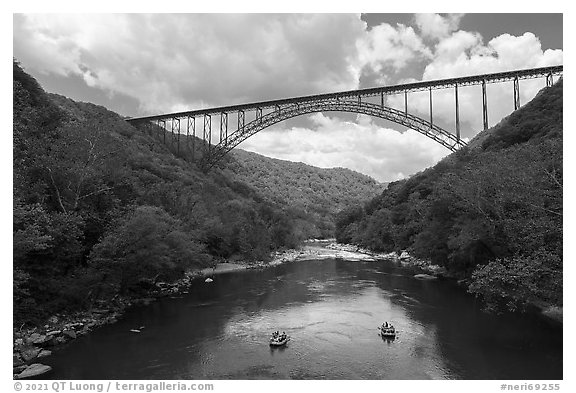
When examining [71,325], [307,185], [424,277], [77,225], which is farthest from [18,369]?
[307,185]

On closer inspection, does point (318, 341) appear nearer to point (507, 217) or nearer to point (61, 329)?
point (61, 329)

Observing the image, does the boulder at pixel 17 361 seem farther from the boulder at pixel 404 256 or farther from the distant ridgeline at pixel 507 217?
the boulder at pixel 404 256

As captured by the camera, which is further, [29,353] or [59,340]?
[59,340]

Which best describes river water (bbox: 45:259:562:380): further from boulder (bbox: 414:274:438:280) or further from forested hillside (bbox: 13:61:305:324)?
boulder (bbox: 414:274:438:280)

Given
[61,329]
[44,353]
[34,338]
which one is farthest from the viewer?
[61,329]

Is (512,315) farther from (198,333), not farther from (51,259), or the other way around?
(51,259)

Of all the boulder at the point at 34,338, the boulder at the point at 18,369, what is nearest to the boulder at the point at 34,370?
the boulder at the point at 18,369

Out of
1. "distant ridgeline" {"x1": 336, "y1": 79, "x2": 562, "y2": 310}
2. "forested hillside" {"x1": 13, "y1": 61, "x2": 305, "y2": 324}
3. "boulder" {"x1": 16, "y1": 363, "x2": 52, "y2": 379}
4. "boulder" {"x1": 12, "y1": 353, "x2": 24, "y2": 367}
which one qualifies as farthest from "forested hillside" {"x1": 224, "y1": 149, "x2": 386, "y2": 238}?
"boulder" {"x1": 16, "y1": 363, "x2": 52, "y2": 379}
